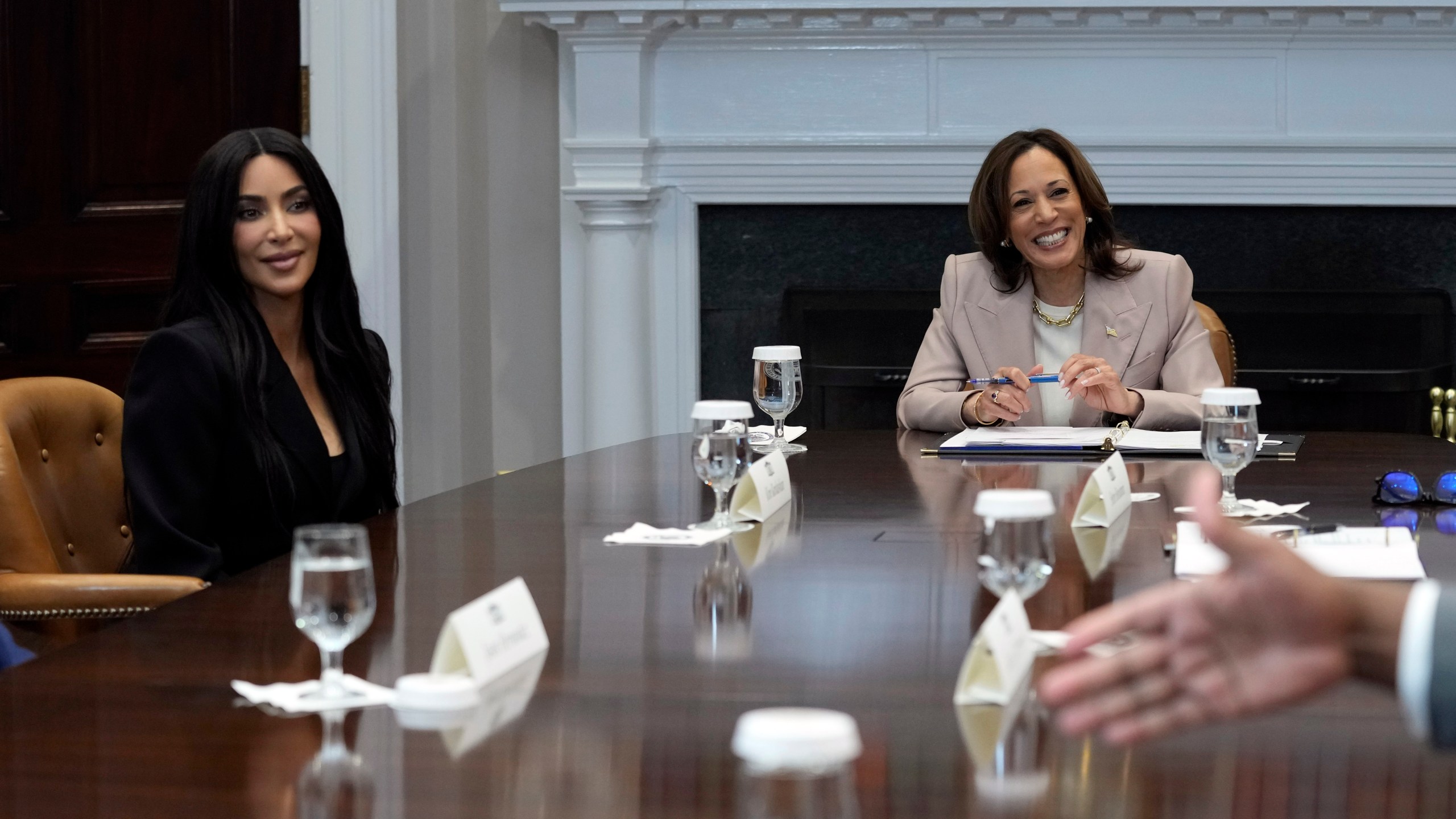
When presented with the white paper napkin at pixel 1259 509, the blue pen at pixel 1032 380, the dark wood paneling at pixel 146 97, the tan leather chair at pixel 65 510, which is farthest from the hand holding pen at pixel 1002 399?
the dark wood paneling at pixel 146 97

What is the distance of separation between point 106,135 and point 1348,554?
3.29 meters

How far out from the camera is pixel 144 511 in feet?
6.00

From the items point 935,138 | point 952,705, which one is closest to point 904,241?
point 935,138

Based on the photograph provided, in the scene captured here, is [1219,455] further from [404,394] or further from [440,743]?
[404,394]

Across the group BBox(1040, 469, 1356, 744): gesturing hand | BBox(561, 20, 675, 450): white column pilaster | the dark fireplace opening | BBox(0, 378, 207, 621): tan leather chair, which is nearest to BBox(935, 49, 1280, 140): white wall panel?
the dark fireplace opening

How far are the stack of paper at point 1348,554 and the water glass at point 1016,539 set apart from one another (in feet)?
0.78

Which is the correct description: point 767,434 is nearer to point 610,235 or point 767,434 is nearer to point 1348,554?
point 1348,554

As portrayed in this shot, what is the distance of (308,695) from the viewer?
3.11 ft

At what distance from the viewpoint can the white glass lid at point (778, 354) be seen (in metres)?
2.19

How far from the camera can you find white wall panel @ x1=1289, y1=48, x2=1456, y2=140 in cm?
384

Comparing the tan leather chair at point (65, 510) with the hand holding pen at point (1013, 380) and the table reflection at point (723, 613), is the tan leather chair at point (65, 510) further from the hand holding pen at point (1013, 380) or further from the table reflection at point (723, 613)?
the hand holding pen at point (1013, 380)

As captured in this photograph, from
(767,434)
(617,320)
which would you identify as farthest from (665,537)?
(617,320)

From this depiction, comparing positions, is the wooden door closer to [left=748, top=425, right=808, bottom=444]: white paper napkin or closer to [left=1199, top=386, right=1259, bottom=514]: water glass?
[left=748, top=425, right=808, bottom=444]: white paper napkin

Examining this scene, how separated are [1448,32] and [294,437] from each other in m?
3.15
